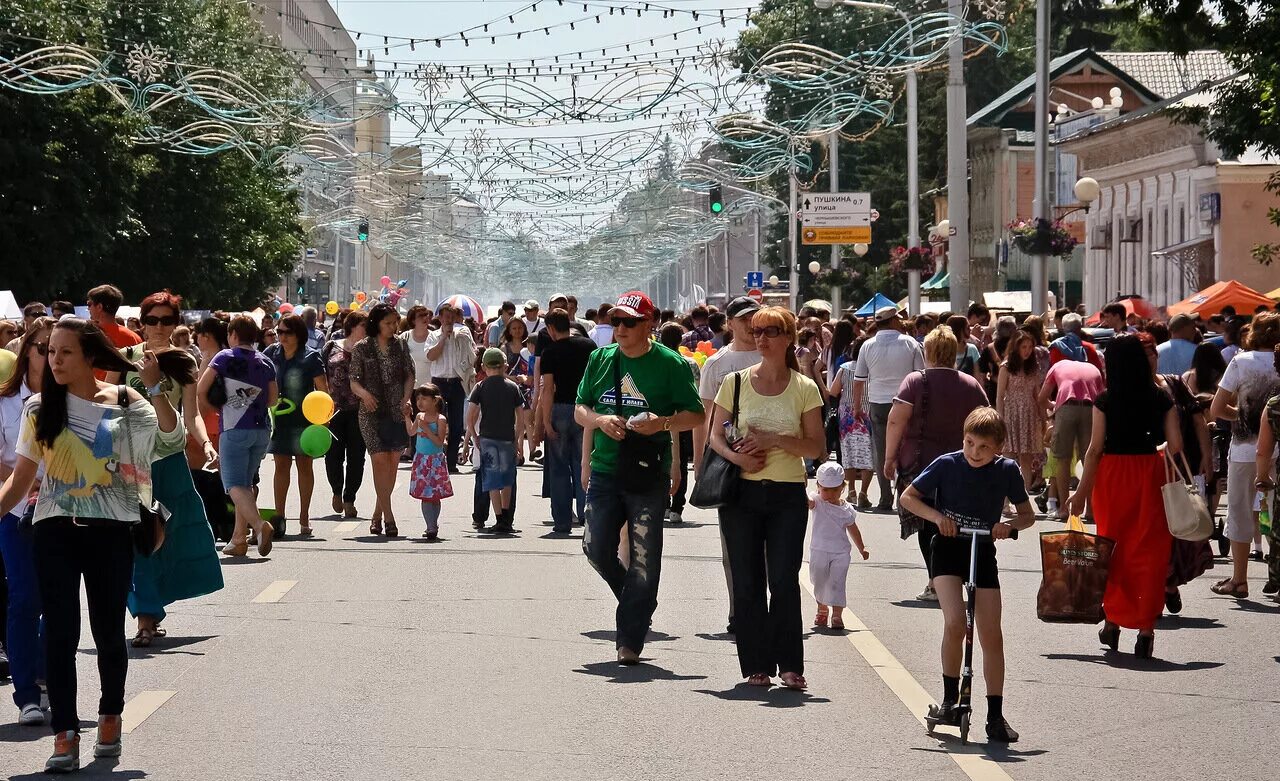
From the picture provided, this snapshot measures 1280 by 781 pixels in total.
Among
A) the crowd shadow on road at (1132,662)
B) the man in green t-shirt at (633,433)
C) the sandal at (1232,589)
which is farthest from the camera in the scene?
the sandal at (1232,589)

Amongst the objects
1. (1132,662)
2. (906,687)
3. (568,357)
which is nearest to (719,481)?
(906,687)

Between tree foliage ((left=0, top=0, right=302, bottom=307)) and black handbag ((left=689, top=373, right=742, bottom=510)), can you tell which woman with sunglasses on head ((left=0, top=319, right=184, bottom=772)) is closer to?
black handbag ((left=689, top=373, right=742, bottom=510))

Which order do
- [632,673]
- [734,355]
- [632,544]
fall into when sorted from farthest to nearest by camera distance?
1. [734,355]
2. [632,544]
3. [632,673]

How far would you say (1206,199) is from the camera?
45.2 m

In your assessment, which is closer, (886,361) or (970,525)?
(970,525)

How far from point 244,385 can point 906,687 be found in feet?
20.4

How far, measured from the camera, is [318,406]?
1611 centimetres

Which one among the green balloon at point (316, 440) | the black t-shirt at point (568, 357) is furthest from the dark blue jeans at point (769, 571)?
the green balloon at point (316, 440)

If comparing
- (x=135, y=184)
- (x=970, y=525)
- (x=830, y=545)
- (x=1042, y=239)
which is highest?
(x=135, y=184)

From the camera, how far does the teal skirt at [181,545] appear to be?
1005cm

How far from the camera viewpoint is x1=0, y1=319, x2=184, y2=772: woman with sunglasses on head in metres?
7.41

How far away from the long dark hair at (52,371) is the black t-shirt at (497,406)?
366 inches

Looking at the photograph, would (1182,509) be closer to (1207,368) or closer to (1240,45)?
(1207,368)

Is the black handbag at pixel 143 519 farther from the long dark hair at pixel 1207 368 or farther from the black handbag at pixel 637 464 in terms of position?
the long dark hair at pixel 1207 368
